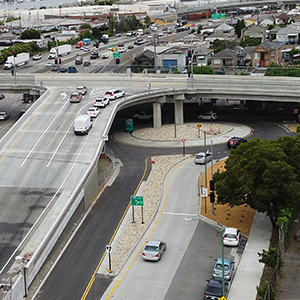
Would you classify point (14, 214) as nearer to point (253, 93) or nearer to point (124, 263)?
point (124, 263)

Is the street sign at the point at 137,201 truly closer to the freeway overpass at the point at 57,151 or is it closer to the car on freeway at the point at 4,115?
the freeway overpass at the point at 57,151

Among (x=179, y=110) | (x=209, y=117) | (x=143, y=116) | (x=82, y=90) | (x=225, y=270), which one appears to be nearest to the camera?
(x=225, y=270)

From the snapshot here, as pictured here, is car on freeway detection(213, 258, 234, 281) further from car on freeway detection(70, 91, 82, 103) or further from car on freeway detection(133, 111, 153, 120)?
car on freeway detection(133, 111, 153, 120)

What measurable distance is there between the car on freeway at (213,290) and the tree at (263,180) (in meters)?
10.3

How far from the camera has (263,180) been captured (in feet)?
154

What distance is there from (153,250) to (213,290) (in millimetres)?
7452

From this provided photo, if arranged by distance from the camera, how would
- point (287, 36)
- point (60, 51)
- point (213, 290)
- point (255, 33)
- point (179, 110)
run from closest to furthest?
point (213, 290) < point (179, 110) < point (60, 51) < point (287, 36) < point (255, 33)

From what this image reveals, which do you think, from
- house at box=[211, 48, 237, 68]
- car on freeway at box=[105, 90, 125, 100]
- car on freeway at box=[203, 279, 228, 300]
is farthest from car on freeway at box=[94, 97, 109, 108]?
house at box=[211, 48, 237, 68]

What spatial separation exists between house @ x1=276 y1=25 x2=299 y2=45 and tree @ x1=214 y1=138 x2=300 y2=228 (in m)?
109

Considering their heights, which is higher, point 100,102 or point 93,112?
point 100,102

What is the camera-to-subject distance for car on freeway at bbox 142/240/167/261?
43.7m

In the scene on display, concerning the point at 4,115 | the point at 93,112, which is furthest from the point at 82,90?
the point at 4,115

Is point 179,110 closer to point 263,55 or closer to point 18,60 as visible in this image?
point 263,55

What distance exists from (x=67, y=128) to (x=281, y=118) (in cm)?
3497
